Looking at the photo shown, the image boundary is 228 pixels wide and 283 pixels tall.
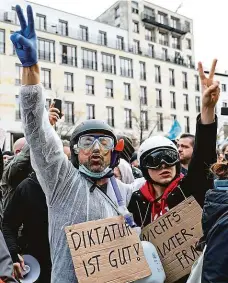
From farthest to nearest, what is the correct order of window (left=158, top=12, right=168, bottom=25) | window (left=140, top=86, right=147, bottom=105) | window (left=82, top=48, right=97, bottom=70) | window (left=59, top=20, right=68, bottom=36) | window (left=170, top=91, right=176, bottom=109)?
window (left=158, top=12, right=168, bottom=25)
window (left=170, top=91, right=176, bottom=109)
window (left=140, top=86, right=147, bottom=105)
window (left=59, top=20, right=68, bottom=36)
window (left=82, top=48, right=97, bottom=70)

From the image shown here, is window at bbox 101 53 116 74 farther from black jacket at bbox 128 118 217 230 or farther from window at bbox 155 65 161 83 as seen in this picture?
black jacket at bbox 128 118 217 230

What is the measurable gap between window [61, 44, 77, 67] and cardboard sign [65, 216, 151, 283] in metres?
35.5

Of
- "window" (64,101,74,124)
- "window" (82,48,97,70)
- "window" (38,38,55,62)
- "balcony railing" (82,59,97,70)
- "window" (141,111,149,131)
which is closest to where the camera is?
"window" (64,101,74,124)

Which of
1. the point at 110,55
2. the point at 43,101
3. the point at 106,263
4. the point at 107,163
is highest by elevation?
the point at 110,55

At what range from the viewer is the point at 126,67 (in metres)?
41.4

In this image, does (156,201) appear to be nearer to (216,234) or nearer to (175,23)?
(216,234)

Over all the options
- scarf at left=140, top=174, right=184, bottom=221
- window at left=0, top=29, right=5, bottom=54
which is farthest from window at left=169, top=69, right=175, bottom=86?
scarf at left=140, top=174, right=184, bottom=221

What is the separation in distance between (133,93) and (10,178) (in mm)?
37144

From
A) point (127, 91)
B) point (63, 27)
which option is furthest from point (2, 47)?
point (127, 91)

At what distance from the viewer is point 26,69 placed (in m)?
2.49

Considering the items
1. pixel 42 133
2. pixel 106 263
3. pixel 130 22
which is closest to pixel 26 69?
pixel 42 133

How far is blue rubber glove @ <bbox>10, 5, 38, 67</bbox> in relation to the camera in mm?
2379

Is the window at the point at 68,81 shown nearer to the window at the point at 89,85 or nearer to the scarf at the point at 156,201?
the window at the point at 89,85

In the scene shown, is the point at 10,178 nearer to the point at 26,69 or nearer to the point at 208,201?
the point at 26,69
